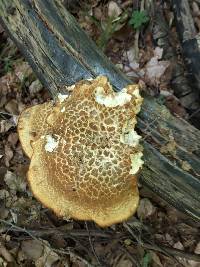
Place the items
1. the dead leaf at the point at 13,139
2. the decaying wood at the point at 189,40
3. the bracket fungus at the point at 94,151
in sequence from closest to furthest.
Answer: the bracket fungus at the point at 94,151 < the decaying wood at the point at 189,40 < the dead leaf at the point at 13,139

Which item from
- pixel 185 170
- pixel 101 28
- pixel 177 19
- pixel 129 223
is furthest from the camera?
pixel 101 28

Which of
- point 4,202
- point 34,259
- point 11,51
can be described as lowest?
point 34,259

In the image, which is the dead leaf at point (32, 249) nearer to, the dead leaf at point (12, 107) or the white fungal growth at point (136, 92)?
the dead leaf at point (12, 107)

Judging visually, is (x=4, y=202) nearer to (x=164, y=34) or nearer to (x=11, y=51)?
(x=11, y=51)

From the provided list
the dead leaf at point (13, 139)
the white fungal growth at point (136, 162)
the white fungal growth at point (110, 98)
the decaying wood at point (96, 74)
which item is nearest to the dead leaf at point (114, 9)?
the decaying wood at point (96, 74)

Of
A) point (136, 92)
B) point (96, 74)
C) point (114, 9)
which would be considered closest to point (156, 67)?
point (114, 9)

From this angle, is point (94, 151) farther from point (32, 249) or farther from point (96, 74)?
point (32, 249)

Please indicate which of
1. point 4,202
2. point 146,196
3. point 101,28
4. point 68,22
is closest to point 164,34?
point 101,28
